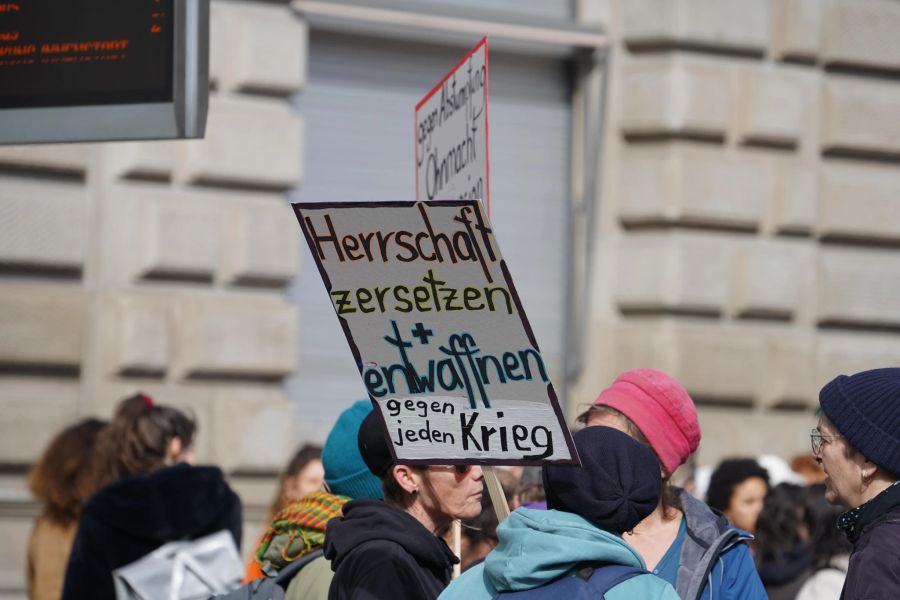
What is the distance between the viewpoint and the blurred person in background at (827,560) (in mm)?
4918

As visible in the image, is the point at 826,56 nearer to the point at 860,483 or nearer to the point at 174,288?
the point at 174,288

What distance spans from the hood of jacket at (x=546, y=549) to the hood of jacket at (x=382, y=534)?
43 cm

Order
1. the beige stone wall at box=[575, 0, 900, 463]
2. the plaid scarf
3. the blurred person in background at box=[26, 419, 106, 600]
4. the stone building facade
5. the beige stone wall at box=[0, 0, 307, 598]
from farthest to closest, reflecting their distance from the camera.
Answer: the beige stone wall at box=[575, 0, 900, 463]
the stone building facade
the beige stone wall at box=[0, 0, 307, 598]
the blurred person in background at box=[26, 419, 106, 600]
the plaid scarf

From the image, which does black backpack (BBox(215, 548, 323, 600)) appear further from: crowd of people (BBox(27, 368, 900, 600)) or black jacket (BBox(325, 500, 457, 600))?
black jacket (BBox(325, 500, 457, 600))

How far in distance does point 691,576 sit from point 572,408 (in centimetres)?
550

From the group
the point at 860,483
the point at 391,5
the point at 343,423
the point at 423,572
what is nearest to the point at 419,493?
the point at 423,572

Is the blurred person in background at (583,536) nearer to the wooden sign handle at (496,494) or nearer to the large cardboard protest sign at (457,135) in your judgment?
the wooden sign handle at (496,494)

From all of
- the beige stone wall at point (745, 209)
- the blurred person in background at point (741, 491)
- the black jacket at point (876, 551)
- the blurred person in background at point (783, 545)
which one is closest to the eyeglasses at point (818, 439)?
the black jacket at point (876, 551)

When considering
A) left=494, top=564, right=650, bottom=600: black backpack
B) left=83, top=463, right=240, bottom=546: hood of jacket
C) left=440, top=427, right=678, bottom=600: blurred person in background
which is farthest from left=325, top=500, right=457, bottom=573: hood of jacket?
left=83, top=463, right=240, bottom=546: hood of jacket

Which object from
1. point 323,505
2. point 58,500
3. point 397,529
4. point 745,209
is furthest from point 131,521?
point 745,209

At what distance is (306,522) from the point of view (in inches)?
149

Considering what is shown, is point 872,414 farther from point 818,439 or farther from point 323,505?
point 323,505

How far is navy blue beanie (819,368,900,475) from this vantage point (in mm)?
3020

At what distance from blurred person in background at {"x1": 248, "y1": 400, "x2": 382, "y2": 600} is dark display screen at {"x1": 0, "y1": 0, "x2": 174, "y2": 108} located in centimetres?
115
